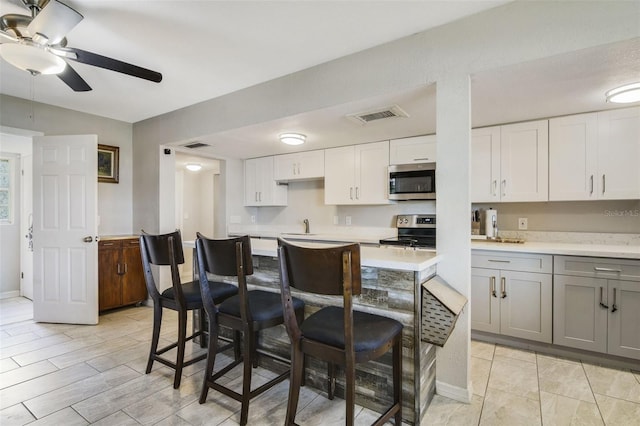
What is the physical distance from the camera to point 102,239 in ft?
12.2

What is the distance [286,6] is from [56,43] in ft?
5.05

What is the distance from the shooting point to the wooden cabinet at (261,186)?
4.88 m

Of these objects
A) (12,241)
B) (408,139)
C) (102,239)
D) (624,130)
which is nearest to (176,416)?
(102,239)

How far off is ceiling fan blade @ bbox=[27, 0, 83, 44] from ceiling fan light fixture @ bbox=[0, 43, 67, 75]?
0.11m

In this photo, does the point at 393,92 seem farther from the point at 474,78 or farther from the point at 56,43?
the point at 56,43

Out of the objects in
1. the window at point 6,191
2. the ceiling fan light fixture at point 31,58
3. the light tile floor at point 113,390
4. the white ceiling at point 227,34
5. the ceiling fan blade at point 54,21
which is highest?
the white ceiling at point 227,34

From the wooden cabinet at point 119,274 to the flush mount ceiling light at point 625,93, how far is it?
4.95 metres

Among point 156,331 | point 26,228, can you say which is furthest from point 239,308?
point 26,228

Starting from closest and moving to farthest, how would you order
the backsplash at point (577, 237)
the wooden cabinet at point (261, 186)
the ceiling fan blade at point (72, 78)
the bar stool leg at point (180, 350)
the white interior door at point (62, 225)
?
the bar stool leg at point (180, 350)
the ceiling fan blade at point (72, 78)
the backsplash at point (577, 237)
the white interior door at point (62, 225)
the wooden cabinet at point (261, 186)

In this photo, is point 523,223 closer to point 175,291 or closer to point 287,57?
point 287,57

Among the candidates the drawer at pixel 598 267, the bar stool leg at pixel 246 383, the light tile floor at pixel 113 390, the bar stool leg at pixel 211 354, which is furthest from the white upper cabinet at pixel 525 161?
the bar stool leg at pixel 211 354

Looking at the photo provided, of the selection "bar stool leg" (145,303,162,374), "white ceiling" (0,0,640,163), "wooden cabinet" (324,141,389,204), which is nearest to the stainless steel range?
"wooden cabinet" (324,141,389,204)

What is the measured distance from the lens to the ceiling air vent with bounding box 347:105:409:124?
8.66 feet

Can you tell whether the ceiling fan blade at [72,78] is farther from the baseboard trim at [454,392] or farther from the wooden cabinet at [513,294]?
the wooden cabinet at [513,294]
